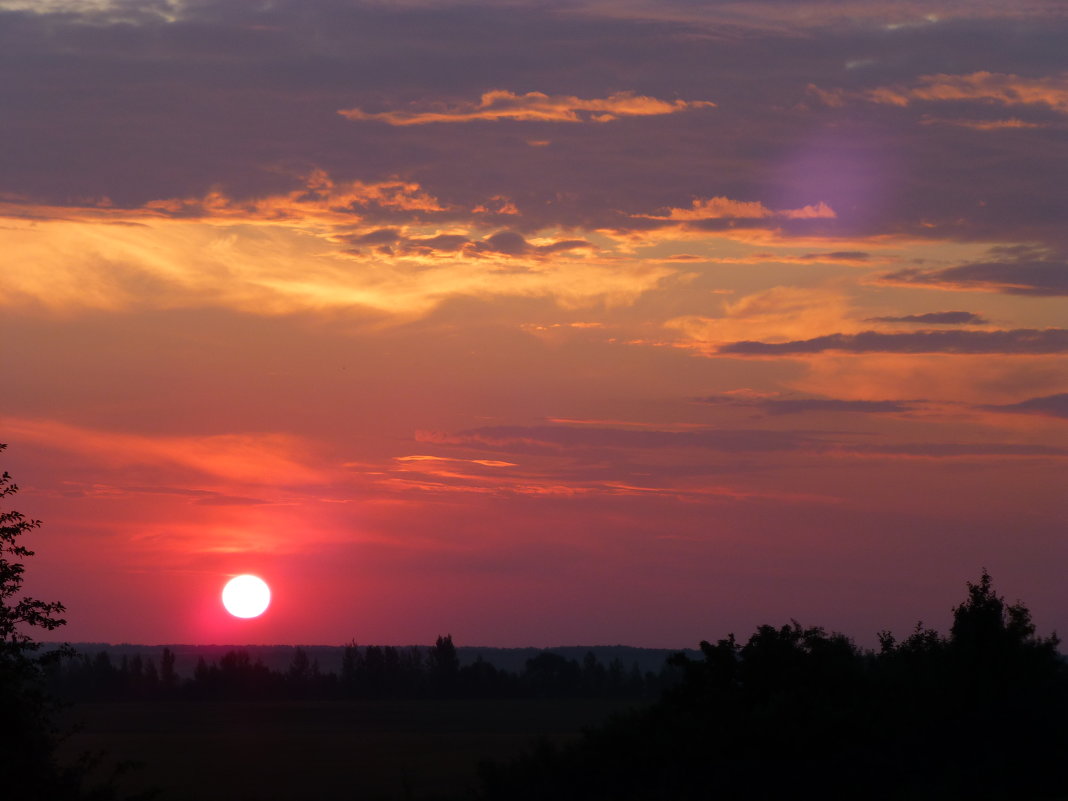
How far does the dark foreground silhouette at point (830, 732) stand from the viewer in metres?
33.9

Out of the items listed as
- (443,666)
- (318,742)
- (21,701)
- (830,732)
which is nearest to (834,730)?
(830,732)

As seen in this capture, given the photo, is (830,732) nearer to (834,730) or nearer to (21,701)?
(834,730)

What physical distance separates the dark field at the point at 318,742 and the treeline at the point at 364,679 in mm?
8245

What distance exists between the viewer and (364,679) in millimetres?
184125

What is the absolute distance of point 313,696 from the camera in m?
176

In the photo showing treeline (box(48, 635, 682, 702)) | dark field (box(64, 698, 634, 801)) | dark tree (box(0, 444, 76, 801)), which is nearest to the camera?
dark tree (box(0, 444, 76, 801))

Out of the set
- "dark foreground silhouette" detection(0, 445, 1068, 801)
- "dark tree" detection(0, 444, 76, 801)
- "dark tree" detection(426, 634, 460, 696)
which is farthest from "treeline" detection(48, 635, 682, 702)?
"dark tree" detection(0, 444, 76, 801)

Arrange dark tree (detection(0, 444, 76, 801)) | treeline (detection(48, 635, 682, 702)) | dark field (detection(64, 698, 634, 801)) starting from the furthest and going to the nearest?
treeline (detection(48, 635, 682, 702))
dark field (detection(64, 698, 634, 801))
dark tree (detection(0, 444, 76, 801))

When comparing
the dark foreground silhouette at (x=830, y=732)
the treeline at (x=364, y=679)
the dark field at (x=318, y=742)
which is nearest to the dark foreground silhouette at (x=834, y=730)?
the dark foreground silhouette at (x=830, y=732)

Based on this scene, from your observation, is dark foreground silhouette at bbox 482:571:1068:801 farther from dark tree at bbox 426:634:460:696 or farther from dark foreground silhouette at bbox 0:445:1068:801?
dark tree at bbox 426:634:460:696

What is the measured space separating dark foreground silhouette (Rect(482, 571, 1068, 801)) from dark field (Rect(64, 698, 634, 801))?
25.5ft

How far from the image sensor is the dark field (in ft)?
240

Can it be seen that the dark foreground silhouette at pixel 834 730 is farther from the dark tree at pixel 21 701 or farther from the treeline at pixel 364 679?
the treeline at pixel 364 679

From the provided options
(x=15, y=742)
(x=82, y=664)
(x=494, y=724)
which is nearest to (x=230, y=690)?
(x=82, y=664)
